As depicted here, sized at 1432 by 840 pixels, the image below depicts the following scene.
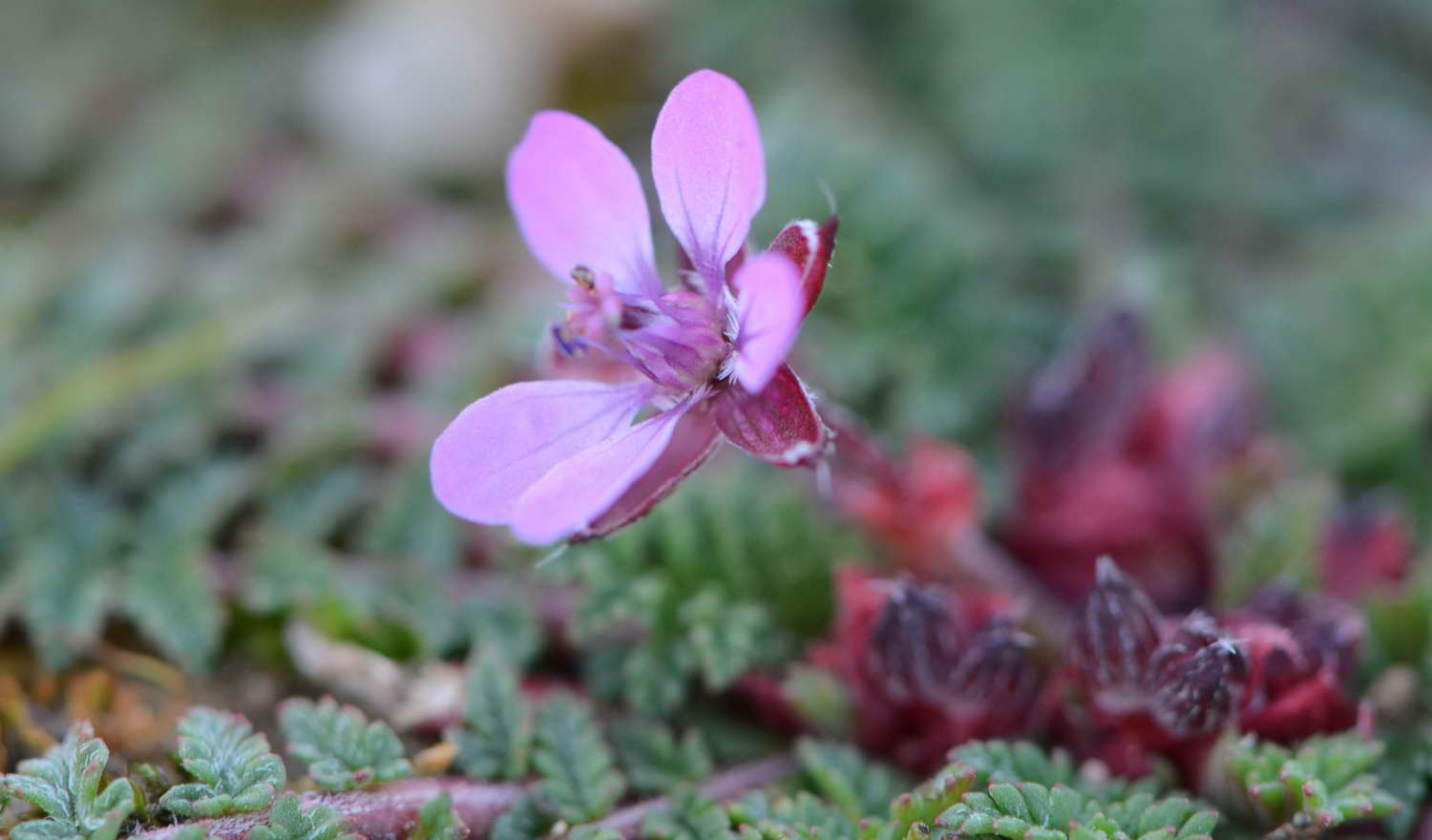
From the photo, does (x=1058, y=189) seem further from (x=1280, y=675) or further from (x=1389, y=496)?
(x=1280, y=675)

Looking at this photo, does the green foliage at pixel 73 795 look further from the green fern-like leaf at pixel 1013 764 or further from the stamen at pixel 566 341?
the green fern-like leaf at pixel 1013 764

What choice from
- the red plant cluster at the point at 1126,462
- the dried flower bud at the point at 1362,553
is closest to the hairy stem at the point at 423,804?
the red plant cluster at the point at 1126,462

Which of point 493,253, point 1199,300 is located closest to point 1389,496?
point 1199,300

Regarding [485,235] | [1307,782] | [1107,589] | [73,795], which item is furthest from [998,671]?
[485,235]

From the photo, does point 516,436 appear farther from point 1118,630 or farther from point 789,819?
point 1118,630

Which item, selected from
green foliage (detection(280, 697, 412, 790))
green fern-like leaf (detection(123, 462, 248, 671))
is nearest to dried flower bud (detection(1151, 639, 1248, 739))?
green foliage (detection(280, 697, 412, 790))

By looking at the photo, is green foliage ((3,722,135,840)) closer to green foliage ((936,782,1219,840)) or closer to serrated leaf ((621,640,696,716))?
serrated leaf ((621,640,696,716))
